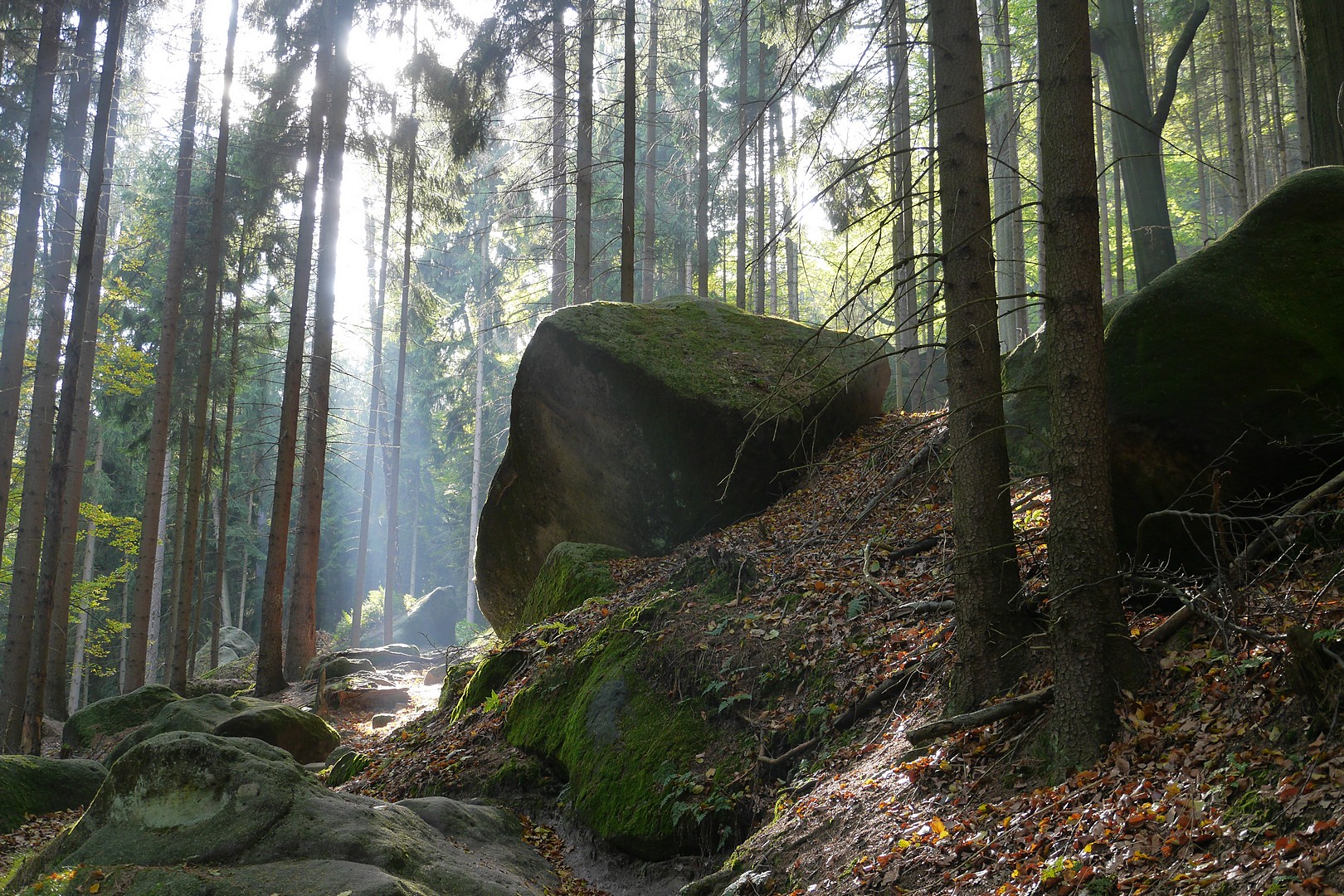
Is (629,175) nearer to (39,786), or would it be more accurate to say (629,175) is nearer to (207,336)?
(207,336)

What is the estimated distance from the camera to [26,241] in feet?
39.5

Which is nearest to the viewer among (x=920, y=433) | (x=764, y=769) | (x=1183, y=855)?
(x=1183, y=855)

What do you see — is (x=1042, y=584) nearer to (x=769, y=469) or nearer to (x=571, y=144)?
(x=769, y=469)

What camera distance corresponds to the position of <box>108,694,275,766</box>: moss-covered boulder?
32.9 feet

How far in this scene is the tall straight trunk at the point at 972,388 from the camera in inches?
187

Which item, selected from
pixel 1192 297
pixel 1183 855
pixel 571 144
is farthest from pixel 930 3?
pixel 571 144

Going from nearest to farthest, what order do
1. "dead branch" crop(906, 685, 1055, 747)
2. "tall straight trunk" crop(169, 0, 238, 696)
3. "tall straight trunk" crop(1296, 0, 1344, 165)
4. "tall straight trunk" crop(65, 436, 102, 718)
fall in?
"dead branch" crop(906, 685, 1055, 747)
"tall straight trunk" crop(1296, 0, 1344, 165)
"tall straight trunk" crop(169, 0, 238, 696)
"tall straight trunk" crop(65, 436, 102, 718)

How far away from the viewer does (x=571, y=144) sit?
2202cm

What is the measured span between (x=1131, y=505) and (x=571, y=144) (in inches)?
780

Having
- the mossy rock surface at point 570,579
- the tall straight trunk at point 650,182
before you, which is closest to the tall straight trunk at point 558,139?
the tall straight trunk at point 650,182

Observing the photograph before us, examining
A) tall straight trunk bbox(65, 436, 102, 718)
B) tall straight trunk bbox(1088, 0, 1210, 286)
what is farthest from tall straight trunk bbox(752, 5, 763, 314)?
tall straight trunk bbox(65, 436, 102, 718)

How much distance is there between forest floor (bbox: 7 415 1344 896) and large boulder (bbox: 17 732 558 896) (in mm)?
1670

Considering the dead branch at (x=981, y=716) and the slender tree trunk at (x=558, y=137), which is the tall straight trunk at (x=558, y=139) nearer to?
the slender tree trunk at (x=558, y=137)

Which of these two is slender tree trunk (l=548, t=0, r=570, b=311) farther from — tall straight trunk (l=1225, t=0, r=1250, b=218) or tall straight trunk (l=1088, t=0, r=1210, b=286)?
tall straight trunk (l=1225, t=0, r=1250, b=218)
